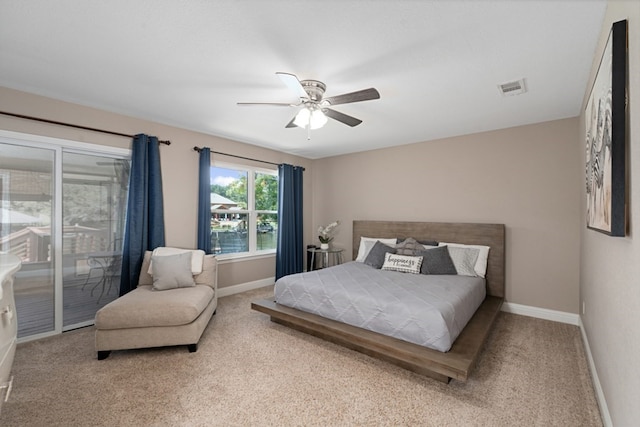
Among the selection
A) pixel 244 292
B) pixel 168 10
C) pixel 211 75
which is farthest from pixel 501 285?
pixel 168 10

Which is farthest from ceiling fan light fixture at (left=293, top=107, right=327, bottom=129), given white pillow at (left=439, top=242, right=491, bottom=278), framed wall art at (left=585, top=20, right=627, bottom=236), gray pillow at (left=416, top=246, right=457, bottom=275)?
white pillow at (left=439, top=242, right=491, bottom=278)

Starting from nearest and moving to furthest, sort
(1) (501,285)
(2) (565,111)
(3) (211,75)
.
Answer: (3) (211,75) → (2) (565,111) → (1) (501,285)

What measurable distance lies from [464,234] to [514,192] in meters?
0.82

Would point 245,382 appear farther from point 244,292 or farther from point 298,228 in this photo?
point 298,228

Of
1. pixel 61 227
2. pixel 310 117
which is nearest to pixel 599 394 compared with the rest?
pixel 310 117

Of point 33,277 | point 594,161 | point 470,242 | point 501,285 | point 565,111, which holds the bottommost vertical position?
point 501,285

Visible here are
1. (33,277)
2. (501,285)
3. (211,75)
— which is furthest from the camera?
(501,285)

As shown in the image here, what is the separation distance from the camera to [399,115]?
3361 millimetres

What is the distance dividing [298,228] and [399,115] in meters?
2.93

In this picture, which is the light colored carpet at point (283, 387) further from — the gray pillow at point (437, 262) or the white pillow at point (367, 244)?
the white pillow at point (367, 244)

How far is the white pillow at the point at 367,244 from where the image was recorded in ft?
14.6

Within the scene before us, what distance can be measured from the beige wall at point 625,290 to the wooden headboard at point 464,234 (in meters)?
1.78

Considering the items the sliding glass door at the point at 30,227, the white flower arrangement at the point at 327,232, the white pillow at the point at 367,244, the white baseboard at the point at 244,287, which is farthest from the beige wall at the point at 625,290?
the sliding glass door at the point at 30,227

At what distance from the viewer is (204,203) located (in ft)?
13.6
